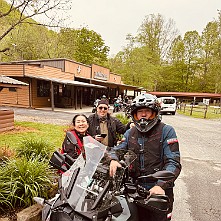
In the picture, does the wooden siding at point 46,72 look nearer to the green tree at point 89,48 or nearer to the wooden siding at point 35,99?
the wooden siding at point 35,99

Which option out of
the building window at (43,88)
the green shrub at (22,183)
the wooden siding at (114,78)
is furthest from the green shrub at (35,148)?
the wooden siding at (114,78)

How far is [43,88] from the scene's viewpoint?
23.6 meters

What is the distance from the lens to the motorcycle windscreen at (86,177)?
58.0 inches

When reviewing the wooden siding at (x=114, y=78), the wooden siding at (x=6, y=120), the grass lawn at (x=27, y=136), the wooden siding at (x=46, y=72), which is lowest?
the grass lawn at (x=27, y=136)

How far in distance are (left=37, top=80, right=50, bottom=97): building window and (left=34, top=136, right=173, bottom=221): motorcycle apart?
22205 millimetres

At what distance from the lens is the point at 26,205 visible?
121 inches

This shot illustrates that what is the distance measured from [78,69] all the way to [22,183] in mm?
26279

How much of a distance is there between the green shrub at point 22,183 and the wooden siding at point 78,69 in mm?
23864

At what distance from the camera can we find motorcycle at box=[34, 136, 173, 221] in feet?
4.69

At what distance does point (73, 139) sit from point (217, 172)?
5589 mm

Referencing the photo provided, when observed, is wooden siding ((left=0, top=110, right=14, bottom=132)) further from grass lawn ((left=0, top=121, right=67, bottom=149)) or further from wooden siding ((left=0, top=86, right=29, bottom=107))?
wooden siding ((left=0, top=86, right=29, bottom=107))

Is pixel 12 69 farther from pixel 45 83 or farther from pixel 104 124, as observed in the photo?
pixel 104 124

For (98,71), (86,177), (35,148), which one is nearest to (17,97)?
(98,71)

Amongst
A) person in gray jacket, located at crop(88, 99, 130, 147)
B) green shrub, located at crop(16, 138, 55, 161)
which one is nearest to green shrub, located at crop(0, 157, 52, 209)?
person in gray jacket, located at crop(88, 99, 130, 147)
